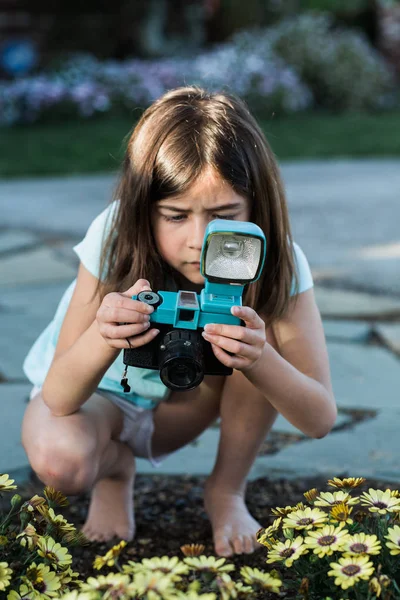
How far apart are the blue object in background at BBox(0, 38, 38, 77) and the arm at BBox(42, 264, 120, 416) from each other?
920 cm

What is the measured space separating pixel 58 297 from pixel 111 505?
71.9 inches

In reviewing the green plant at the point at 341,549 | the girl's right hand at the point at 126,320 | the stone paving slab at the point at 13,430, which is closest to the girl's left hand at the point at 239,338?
the girl's right hand at the point at 126,320

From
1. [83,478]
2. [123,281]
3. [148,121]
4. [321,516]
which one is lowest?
[83,478]

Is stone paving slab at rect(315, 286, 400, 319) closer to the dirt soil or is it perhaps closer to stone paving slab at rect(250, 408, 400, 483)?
stone paving slab at rect(250, 408, 400, 483)

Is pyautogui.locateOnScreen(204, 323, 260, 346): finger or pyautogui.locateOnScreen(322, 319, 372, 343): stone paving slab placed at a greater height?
pyautogui.locateOnScreen(204, 323, 260, 346): finger

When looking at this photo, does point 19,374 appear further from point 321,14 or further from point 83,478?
point 321,14

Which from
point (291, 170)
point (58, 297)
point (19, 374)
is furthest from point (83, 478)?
point (291, 170)

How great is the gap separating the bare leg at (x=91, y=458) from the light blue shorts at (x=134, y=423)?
0.02 meters

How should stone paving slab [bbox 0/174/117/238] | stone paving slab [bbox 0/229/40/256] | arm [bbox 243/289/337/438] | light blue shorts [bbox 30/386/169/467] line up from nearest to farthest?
arm [bbox 243/289/337/438] → light blue shorts [bbox 30/386/169/467] → stone paving slab [bbox 0/229/40/256] → stone paving slab [bbox 0/174/117/238]

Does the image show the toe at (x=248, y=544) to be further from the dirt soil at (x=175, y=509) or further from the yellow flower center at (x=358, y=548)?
the yellow flower center at (x=358, y=548)

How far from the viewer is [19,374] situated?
303 cm

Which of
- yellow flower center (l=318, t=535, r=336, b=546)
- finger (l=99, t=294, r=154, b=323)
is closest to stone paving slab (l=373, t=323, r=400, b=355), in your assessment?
finger (l=99, t=294, r=154, b=323)

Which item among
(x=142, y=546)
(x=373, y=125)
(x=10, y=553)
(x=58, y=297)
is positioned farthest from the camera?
(x=373, y=125)

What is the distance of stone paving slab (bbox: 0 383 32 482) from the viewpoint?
239 centimetres
